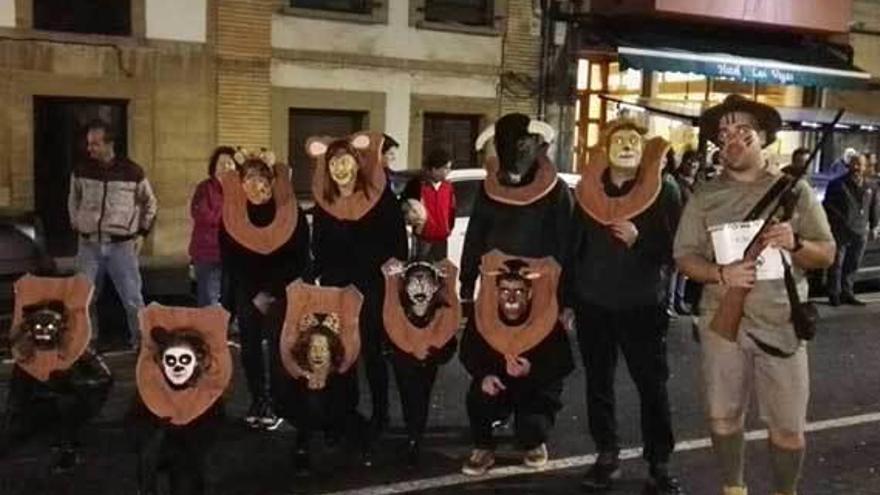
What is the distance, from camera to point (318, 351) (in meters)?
5.41

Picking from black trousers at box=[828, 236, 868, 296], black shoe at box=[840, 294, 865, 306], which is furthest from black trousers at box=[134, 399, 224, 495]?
black shoe at box=[840, 294, 865, 306]

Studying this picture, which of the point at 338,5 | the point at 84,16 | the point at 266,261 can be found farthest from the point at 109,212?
the point at 338,5

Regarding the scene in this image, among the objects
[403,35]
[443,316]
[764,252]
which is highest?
[403,35]

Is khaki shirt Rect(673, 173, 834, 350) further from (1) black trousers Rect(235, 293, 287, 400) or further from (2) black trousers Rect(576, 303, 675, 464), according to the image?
(1) black trousers Rect(235, 293, 287, 400)

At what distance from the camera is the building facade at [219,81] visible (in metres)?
13.0

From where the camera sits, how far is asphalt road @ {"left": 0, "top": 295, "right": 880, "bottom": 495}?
17.8ft

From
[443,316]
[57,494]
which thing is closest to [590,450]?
[443,316]

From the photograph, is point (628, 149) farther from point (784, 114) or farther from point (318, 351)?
point (784, 114)

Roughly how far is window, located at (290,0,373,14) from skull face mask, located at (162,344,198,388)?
10.9 meters

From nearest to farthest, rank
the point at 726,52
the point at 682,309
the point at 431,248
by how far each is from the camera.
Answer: the point at 431,248 < the point at 682,309 < the point at 726,52

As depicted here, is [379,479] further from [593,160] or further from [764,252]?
[764,252]

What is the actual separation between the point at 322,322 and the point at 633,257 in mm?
1572

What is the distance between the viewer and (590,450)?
6152 millimetres

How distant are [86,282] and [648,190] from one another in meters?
2.81
